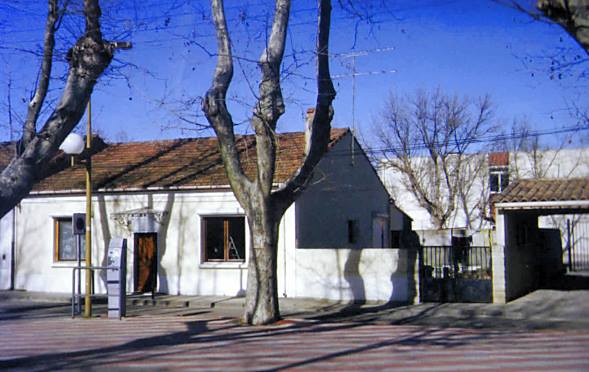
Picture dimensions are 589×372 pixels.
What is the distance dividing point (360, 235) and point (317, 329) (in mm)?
13037

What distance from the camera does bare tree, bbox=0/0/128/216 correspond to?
11.4 meters

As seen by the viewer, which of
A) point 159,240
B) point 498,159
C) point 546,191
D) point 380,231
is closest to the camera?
point 546,191

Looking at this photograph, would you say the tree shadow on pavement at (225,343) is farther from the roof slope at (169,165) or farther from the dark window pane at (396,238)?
the dark window pane at (396,238)

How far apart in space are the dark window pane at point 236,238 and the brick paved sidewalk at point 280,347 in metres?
6.69

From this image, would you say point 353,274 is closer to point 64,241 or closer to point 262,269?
point 262,269

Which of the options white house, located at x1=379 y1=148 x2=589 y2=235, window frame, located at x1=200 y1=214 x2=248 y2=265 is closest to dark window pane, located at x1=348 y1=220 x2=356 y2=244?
window frame, located at x1=200 y1=214 x2=248 y2=265

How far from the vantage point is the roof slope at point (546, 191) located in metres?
19.5

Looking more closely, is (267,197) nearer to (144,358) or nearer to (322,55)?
(322,55)

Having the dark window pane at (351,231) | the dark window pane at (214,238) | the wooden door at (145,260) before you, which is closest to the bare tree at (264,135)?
the dark window pane at (214,238)

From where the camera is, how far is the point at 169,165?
85.7 ft

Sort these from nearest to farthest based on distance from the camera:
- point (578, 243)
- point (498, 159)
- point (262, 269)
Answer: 1. point (262, 269)
2. point (578, 243)
3. point (498, 159)

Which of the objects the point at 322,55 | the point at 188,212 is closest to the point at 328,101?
the point at 322,55

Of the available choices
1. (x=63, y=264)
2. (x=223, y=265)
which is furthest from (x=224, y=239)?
(x=63, y=264)

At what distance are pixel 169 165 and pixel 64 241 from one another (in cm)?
442
